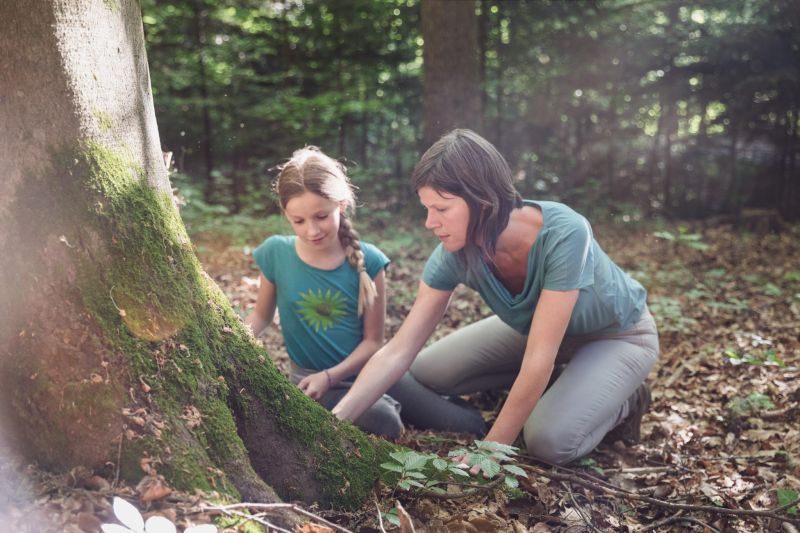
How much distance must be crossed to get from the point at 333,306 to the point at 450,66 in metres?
5.46

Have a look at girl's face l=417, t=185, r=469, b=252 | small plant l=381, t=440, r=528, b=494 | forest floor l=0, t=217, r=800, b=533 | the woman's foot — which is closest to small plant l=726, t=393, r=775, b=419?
forest floor l=0, t=217, r=800, b=533

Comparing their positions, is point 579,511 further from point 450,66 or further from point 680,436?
point 450,66

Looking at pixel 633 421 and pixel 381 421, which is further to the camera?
pixel 633 421

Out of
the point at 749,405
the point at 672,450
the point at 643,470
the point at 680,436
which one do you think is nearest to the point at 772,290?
the point at 749,405

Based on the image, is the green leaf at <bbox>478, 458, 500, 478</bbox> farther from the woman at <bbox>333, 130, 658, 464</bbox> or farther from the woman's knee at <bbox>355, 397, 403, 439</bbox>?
the woman's knee at <bbox>355, 397, 403, 439</bbox>

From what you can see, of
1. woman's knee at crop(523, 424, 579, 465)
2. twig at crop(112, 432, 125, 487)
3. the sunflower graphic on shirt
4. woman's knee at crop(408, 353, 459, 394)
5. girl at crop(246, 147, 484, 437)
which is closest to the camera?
twig at crop(112, 432, 125, 487)

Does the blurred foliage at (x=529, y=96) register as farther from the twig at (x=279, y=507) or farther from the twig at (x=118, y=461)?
the twig at (x=118, y=461)

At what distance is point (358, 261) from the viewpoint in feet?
10.9

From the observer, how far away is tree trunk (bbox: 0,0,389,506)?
1.75 metres

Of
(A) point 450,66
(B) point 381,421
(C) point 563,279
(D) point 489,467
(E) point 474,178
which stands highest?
(A) point 450,66

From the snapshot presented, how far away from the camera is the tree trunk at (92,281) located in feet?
5.73

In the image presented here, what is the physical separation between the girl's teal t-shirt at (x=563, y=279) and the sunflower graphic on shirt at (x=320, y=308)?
0.59 meters

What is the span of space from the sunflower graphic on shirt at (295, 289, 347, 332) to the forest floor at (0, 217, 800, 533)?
78cm

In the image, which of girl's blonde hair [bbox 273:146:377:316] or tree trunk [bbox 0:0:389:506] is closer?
tree trunk [bbox 0:0:389:506]
